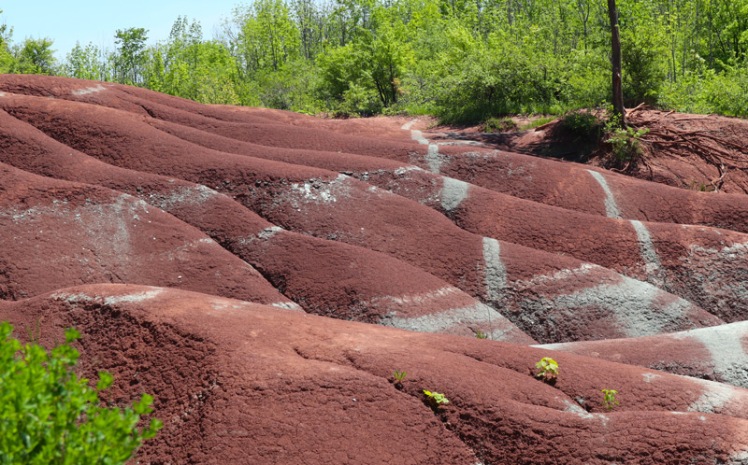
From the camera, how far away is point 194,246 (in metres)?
14.4

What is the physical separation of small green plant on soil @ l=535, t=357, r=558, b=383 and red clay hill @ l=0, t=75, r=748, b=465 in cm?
12

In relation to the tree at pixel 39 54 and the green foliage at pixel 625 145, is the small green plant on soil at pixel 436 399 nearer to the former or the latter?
the green foliage at pixel 625 145

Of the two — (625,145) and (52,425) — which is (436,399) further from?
(625,145)

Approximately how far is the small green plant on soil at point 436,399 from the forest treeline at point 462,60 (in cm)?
1977

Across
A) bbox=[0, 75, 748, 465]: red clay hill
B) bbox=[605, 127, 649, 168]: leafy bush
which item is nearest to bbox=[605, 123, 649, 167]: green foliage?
bbox=[605, 127, 649, 168]: leafy bush

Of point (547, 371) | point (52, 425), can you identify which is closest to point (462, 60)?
point (547, 371)

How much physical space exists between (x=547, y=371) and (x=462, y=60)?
1009 inches

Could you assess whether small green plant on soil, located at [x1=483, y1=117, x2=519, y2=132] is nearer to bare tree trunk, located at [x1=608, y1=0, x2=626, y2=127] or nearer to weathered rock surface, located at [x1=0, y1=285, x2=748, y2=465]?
bare tree trunk, located at [x1=608, y1=0, x2=626, y2=127]

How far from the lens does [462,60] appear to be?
110 feet

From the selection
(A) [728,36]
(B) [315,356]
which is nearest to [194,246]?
(B) [315,356]

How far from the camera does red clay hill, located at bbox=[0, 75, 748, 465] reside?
7.91 m

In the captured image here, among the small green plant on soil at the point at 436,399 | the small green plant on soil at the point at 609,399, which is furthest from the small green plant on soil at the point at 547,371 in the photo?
the small green plant on soil at the point at 436,399

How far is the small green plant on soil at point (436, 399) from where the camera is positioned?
8.13 m

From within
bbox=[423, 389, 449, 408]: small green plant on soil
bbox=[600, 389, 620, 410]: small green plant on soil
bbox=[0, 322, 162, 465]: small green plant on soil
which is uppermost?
bbox=[0, 322, 162, 465]: small green plant on soil
